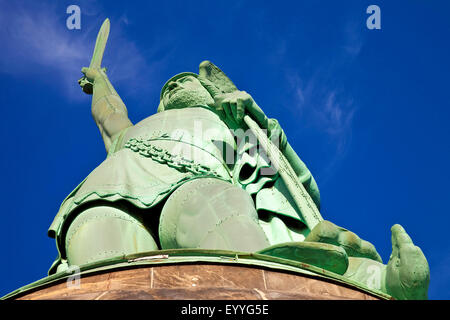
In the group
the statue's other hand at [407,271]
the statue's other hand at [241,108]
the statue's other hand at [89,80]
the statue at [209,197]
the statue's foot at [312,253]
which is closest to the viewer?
the statue's other hand at [407,271]

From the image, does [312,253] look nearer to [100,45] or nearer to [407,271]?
[407,271]

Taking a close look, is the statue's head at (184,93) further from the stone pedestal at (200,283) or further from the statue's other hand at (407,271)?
the stone pedestal at (200,283)

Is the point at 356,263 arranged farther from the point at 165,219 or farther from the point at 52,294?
the point at 52,294

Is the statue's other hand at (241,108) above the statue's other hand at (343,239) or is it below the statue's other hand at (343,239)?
above


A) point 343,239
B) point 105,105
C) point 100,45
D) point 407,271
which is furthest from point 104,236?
point 100,45

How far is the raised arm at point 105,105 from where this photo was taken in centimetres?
985

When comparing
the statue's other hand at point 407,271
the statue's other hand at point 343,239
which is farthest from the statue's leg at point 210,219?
the statue's other hand at point 407,271

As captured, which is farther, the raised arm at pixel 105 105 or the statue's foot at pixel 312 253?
the raised arm at pixel 105 105

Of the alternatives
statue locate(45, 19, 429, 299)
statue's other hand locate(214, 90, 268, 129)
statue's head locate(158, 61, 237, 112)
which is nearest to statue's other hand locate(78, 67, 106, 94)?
statue locate(45, 19, 429, 299)

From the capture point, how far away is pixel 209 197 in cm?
676
